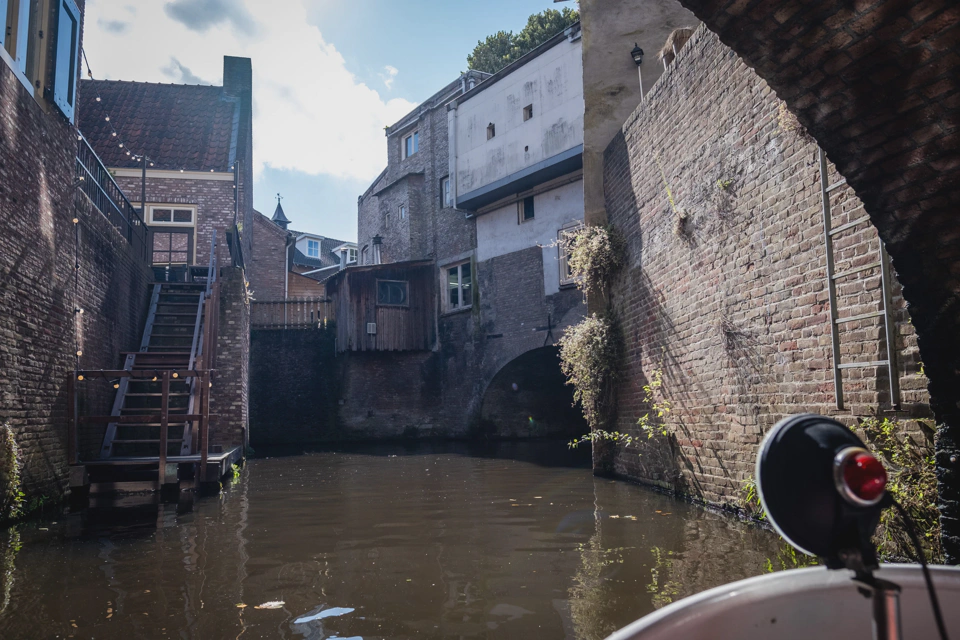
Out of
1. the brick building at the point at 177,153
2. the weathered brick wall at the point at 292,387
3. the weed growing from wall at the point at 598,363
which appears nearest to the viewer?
the weed growing from wall at the point at 598,363

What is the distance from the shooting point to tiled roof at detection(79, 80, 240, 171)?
19266 mm

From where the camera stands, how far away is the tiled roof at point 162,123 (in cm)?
1927

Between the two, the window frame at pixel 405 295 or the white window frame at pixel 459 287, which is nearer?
the white window frame at pixel 459 287

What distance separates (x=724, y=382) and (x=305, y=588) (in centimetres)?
421

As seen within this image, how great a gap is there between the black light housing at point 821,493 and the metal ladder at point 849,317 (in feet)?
10.6

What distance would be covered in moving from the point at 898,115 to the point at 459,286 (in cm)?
1851

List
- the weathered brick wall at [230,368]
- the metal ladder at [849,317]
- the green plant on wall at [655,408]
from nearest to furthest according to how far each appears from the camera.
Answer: the metal ladder at [849,317], the green plant on wall at [655,408], the weathered brick wall at [230,368]

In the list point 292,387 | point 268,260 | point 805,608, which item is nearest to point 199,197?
point 292,387

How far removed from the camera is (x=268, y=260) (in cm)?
2930

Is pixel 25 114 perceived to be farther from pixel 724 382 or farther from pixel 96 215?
pixel 724 382

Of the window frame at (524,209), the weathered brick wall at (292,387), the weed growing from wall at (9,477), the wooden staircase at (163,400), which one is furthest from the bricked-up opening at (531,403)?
the weed growing from wall at (9,477)

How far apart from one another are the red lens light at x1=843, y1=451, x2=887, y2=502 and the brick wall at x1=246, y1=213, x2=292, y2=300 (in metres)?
29.3

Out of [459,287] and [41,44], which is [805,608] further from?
[459,287]

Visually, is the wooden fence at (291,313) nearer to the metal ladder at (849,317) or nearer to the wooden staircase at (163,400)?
the wooden staircase at (163,400)
